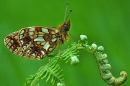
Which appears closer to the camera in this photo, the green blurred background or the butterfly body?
the butterfly body

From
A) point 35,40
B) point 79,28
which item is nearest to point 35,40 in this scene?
point 35,40

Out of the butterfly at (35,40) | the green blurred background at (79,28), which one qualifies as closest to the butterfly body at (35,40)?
the butterfly at (35,40)

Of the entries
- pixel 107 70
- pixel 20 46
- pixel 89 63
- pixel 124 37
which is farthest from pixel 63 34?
pixel 124 37

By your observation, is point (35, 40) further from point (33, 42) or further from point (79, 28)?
point (79, 28)

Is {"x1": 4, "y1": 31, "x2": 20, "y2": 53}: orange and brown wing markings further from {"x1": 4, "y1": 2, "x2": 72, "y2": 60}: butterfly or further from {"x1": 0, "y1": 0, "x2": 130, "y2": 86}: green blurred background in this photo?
{"x1": 0, "y1": 0, "x2": 130, "y2": 86}: green blurred background

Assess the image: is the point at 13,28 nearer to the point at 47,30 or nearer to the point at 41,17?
the point at 41,17

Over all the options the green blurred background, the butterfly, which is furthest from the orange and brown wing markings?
the green blurred background

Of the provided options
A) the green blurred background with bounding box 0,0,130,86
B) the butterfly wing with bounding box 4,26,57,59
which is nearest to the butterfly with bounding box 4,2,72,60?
the butterfly wing with bounding box 4,26,57,59
